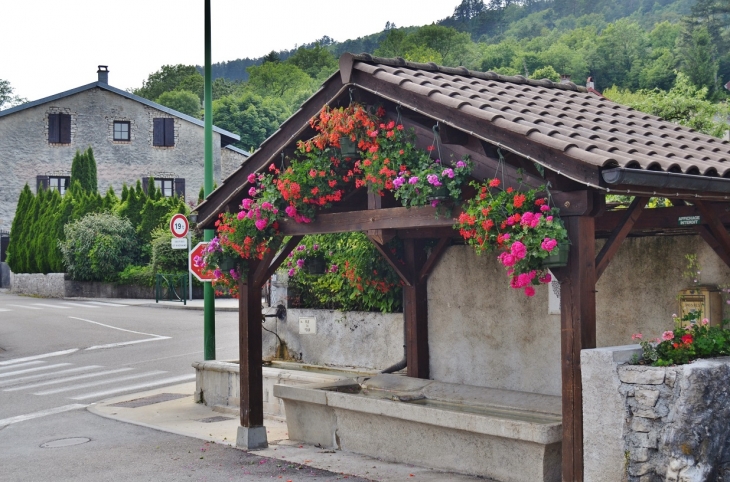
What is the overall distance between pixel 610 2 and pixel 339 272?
12695 cm

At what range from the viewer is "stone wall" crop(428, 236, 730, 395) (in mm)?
8562

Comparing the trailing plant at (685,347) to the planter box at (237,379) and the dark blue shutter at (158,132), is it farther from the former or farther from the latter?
the dark blue shutter at (158,132)

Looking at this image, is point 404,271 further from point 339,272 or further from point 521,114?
point 521,114

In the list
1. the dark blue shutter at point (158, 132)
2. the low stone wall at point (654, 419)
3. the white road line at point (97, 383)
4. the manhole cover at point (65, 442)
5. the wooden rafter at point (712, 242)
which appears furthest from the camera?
the dark blue shutter at point (158, 132)

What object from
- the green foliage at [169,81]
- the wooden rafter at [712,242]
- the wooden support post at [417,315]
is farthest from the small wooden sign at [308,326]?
the green foliage at [169,81]

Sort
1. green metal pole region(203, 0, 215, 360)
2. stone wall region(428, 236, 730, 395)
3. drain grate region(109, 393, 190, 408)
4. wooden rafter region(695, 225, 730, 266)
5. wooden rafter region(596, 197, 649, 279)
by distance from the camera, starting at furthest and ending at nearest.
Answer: drain grate region(109, 393, 190, 408)
green metal pole region(203, 0, 215, 360)
stone wall region(428, 236, 730, 395)
wooden rafter region(695, 225, 730, 266)
wooden rafter region(596, 197, 649, 279)

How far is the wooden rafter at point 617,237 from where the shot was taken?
6574 millimetres

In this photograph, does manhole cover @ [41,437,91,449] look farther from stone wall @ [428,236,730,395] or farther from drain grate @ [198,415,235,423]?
stone wall @ [428,236,730,395]

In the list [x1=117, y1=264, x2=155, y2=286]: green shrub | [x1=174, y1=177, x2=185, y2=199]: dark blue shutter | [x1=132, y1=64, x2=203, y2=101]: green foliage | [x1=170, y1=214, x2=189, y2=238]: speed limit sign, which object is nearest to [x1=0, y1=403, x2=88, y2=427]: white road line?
[x1=170, y1=214, x2=189, y2=238]: speed limit sign

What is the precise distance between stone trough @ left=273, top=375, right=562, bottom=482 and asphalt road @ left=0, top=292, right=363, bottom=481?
29.0 inches

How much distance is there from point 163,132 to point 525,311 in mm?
38719

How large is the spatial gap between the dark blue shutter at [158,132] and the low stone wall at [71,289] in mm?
9703

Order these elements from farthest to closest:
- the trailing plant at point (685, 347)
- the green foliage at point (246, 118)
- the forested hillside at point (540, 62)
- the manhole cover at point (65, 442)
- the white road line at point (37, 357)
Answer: the forested hillside at point (540, 62)
the green foliage at point (246, 118)
the white road line at point (37, 357)
the manhole cover at point (65, 442)
the trailing plant at point (685, 347)

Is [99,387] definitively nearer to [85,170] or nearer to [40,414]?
[40,414]
